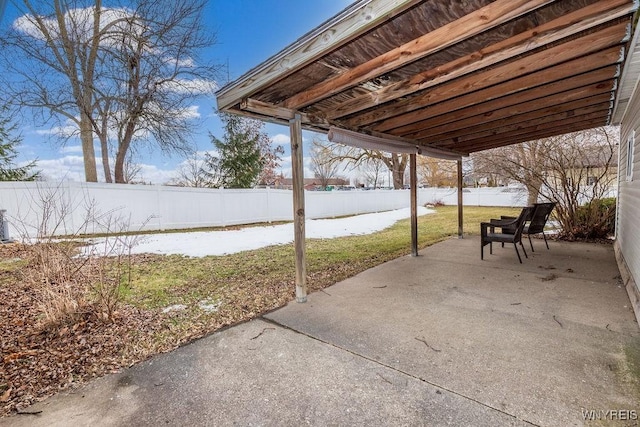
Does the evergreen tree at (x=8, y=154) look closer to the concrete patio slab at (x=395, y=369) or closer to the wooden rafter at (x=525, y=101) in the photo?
the concrete patio slab at (x=395, y=369)

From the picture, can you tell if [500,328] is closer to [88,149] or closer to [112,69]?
[112,69]

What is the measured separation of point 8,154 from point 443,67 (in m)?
11.6

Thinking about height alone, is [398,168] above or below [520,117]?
above

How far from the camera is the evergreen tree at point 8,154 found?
8539mm

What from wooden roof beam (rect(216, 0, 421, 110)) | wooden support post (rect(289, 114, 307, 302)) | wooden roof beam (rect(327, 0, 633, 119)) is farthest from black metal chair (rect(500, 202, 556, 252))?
wooden roof beam (rect(216, 0, 421, 110))

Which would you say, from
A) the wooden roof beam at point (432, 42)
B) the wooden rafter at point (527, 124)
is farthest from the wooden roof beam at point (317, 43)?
the wooden rafter at point (527, 124)

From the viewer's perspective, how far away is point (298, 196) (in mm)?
3240

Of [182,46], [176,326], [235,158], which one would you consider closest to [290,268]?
[176,326]

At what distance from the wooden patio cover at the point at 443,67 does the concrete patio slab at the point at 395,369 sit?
1133mm

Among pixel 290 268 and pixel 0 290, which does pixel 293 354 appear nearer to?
pixel 290 268

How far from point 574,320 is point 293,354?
2411 millimetres

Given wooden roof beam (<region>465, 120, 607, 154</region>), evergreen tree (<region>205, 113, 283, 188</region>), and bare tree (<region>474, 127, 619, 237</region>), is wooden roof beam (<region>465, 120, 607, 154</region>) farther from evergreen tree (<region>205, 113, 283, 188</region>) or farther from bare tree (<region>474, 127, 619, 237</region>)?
evergreen tree (<region>205, 113, 283, 188</region>)

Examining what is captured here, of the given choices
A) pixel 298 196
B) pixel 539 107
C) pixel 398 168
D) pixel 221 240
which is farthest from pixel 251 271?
pixel 398 168

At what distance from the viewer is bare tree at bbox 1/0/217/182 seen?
897 centimetres
